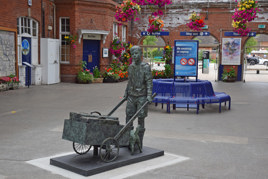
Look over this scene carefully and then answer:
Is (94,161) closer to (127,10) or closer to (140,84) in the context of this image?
(140,84)

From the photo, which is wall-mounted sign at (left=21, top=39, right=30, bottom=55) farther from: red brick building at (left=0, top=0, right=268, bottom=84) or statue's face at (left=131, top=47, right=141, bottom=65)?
statue's face at (left=131, top=47, right=141, bottom=65)

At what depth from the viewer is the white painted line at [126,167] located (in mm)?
4832

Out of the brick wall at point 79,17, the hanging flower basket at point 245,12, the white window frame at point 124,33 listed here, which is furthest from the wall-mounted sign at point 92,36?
the hanging flower basket at point 245,12

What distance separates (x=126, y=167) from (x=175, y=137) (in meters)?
2.27

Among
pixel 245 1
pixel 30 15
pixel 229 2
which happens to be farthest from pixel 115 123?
pixel 229 2

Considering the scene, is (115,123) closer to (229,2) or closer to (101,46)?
(101,46)

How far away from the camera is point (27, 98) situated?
12859mm

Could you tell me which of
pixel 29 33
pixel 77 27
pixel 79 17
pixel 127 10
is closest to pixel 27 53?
pixel 29 33

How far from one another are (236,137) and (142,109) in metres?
2.61

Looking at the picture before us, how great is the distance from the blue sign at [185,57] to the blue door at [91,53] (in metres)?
9.57

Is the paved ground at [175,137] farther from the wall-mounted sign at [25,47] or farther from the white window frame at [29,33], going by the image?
the wall-mounted sign at [25,47]

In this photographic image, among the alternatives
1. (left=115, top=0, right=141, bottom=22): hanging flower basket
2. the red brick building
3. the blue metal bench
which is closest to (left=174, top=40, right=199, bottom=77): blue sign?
the blue metal bench

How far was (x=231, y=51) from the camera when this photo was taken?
77.0 ft

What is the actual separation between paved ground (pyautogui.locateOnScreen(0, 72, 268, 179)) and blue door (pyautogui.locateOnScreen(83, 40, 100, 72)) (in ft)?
26.7
